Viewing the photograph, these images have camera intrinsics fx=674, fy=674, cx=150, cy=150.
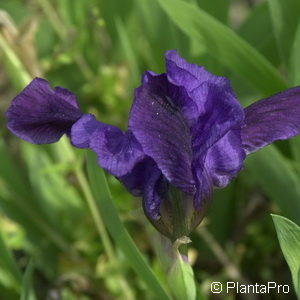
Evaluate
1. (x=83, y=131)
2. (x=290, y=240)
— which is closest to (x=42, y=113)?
(x=83, y=131)

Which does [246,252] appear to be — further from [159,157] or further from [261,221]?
[159,157]

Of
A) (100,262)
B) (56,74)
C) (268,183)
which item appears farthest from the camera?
(56,74)

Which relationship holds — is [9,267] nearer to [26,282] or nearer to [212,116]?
[26,282]

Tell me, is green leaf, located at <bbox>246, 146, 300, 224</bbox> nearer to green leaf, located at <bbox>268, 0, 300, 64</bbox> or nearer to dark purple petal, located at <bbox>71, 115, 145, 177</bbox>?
green leaf, located at <bbox>268, 0, 300, 64</bbox>

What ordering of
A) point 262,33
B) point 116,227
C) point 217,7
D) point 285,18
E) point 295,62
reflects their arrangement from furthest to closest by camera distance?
point 262,33 < point 217,7 < point 285,18 < point 295,62 < point 116,227

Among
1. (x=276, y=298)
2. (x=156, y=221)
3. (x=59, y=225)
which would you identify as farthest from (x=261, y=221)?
(x=156, y=221)

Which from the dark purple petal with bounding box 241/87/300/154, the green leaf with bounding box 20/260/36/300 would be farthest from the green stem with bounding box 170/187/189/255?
the green leaf with bounding box 20/260/36/300
